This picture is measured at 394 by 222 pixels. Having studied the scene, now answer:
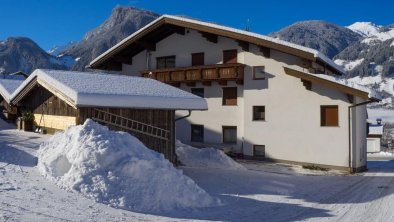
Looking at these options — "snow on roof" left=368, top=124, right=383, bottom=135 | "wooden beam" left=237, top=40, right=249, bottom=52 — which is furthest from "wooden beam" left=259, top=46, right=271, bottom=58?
"snow on roof" left=368, top=124, right=383, bottom=135

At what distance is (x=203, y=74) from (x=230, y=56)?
6.66 ft

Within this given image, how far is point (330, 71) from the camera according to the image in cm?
2497

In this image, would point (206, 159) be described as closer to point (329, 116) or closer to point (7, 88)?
point (329, 116)

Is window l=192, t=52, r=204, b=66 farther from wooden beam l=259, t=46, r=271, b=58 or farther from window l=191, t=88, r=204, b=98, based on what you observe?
wooden beam l=259, t=46, r=271, b=58

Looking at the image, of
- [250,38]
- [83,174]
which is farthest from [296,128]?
[83,174]

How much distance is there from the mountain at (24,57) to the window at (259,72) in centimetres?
15807

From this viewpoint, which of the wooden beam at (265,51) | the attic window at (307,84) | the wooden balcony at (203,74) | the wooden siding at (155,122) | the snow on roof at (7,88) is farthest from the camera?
the snow on roof at (7,88)

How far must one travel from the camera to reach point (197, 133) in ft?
86.1

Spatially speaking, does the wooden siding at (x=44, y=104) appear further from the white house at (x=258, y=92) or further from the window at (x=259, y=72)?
the window at (x=259, y=72)

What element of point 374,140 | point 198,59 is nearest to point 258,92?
point 198,59

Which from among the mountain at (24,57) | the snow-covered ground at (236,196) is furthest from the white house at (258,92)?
the mountain at (24,57)

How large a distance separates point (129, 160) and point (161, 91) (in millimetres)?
6386

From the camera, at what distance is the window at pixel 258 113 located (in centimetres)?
2330

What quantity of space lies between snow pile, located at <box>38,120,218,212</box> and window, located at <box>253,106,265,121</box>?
41.5ft
